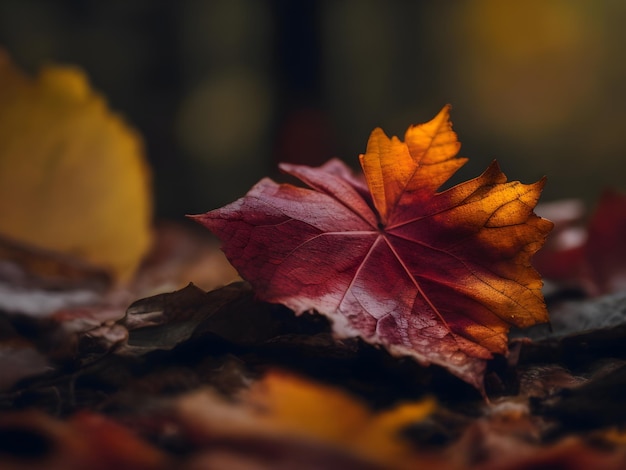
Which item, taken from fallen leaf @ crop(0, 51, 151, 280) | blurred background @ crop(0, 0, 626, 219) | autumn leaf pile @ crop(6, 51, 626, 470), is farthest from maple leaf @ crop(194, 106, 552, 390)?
blurred background @ crop(0, 0, 626, 219)

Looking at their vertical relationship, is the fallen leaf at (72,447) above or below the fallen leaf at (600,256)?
below

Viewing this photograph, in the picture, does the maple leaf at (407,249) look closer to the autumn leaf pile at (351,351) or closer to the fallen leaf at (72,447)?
the autumn leaf pile at (351,351)

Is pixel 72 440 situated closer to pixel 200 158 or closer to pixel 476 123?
pixel 200 158

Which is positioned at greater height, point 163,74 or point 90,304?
point 163,74

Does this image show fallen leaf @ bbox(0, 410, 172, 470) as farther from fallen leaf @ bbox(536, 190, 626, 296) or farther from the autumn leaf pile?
fallen leaf @ bbox(536, 190, 626, 296)

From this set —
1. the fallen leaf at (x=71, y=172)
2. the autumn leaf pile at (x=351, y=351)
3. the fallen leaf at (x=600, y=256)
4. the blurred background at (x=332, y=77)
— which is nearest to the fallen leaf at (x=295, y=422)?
the autumn leaf pile at (x=351, y=351)

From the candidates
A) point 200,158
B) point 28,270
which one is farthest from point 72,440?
point 200,158

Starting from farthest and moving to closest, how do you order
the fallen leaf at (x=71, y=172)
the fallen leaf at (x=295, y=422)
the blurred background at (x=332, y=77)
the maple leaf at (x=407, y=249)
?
the blurred background at (x=332, y=77) < the fallen leaf at (x=71, y=172) < the maple leaf at (x=407, y=249) < the fallen leaf at (x=295, y=422)
